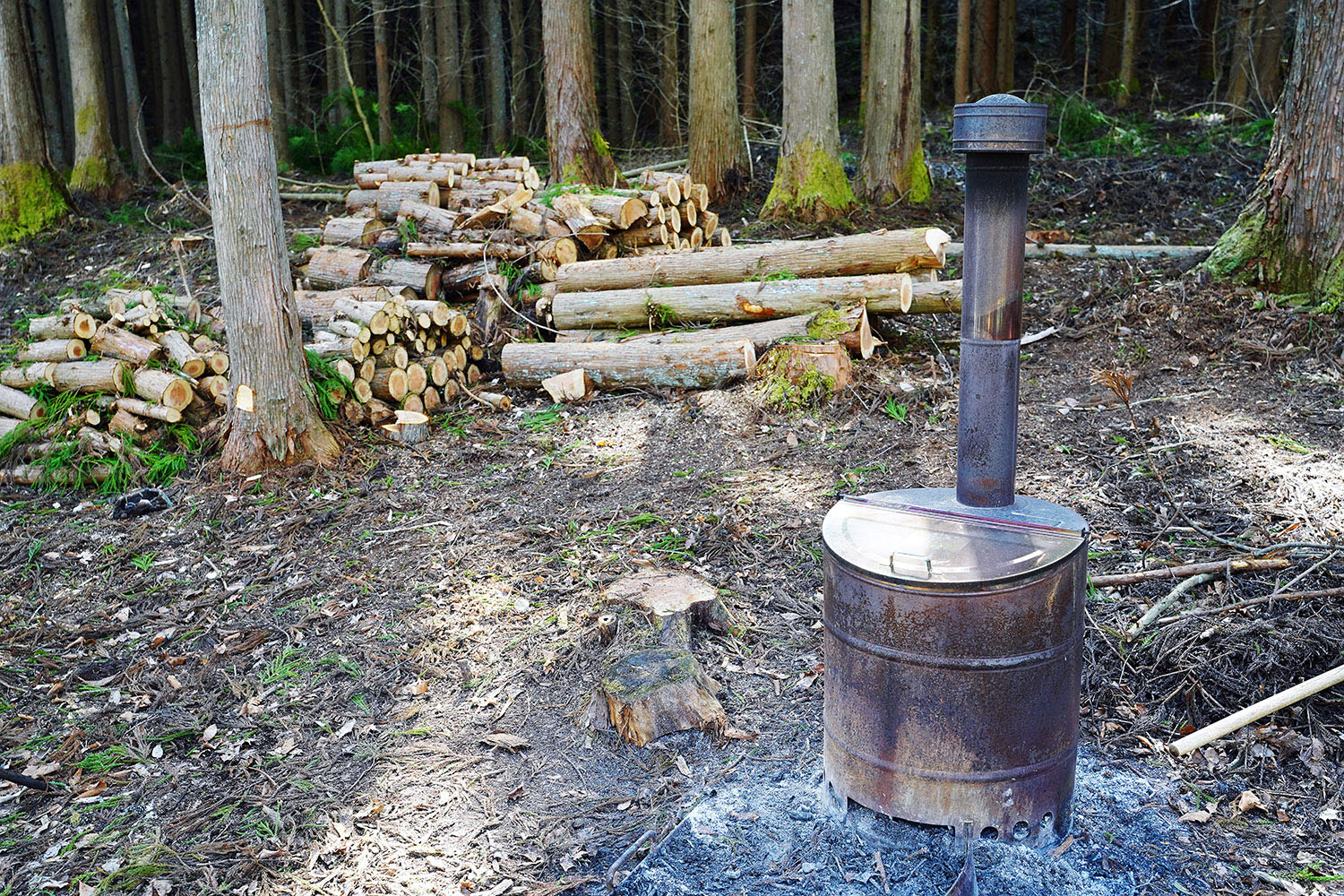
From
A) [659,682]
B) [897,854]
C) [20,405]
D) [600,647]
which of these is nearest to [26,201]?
[20,405]

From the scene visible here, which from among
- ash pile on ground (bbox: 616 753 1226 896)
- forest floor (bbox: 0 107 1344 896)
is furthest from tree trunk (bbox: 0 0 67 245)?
ash pile on ground (bbox: 616 753 1226 896)

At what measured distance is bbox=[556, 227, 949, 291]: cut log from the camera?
691cm

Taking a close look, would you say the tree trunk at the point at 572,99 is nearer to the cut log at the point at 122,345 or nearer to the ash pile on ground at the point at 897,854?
the cut log at the point at 122,345

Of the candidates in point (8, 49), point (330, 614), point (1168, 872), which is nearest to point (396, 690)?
point (330, 614)

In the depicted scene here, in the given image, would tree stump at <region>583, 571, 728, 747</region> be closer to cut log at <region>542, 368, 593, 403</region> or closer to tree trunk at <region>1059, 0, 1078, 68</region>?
cut log at <region>542, 368, 593, 403</region>

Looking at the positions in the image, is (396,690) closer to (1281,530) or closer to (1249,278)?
(1281,530)

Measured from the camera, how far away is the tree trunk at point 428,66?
56.3ft

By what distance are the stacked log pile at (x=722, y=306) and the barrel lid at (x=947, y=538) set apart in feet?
11.0

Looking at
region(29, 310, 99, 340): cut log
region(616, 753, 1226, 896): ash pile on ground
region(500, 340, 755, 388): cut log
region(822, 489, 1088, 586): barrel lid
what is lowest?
region(616, 753, 1226, 896): ash pile on ground

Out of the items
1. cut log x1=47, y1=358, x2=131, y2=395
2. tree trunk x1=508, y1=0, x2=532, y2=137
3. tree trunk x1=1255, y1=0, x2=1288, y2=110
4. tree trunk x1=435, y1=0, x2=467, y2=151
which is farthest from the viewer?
tree trunk x1=508, y1=0, x2=532, y2=137

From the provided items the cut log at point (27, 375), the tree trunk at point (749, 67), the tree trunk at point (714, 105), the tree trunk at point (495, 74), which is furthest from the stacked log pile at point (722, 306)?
the tree trunk at point (495, 74)

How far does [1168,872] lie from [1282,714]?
40.3 inches

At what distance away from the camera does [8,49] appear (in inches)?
464

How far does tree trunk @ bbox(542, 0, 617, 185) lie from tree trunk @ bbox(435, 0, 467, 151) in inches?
245
